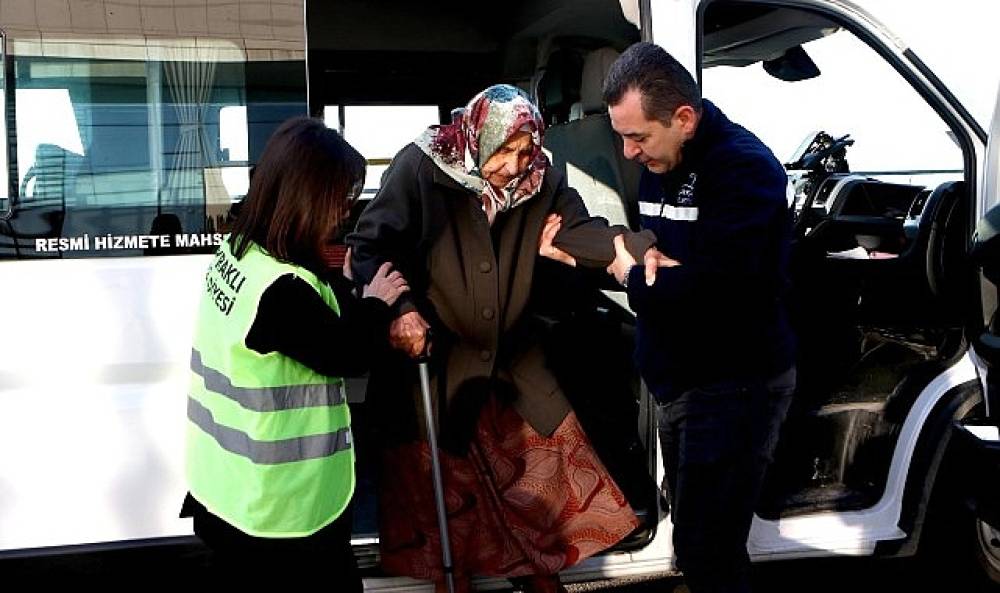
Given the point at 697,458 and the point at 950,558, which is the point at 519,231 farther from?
the point at 950,558

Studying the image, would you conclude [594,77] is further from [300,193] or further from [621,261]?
[300,193]

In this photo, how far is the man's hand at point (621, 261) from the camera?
11.3ft

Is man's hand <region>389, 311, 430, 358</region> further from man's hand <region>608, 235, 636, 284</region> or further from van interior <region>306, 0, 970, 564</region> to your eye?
van interior <region>306, 0, 970, 564</region>

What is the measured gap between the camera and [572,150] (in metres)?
5.14

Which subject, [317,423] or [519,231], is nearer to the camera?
[317,423]

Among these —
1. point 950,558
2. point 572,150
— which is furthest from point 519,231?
point 950,558

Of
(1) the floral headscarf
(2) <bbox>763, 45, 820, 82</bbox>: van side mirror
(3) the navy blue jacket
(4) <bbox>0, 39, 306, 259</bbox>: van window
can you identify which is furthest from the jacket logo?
(2) <bbox>763, 45, 820, 82</bbox>: van side mirror

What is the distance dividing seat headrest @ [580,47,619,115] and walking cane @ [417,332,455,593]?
1.63 m

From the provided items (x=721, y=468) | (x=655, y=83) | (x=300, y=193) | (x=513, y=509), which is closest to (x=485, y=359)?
(x=513, y=509)

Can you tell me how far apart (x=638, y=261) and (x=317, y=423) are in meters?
1.02

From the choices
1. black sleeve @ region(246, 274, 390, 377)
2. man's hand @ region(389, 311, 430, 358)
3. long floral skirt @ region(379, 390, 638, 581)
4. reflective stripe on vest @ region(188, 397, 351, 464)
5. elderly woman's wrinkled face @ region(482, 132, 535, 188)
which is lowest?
long floral skirt @ region(379, 390, 638, 581)

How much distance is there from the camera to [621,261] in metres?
→ 3.47

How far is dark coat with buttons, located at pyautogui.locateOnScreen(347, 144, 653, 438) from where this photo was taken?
3662 millimetres

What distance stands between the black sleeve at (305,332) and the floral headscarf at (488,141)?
862 millimetres
